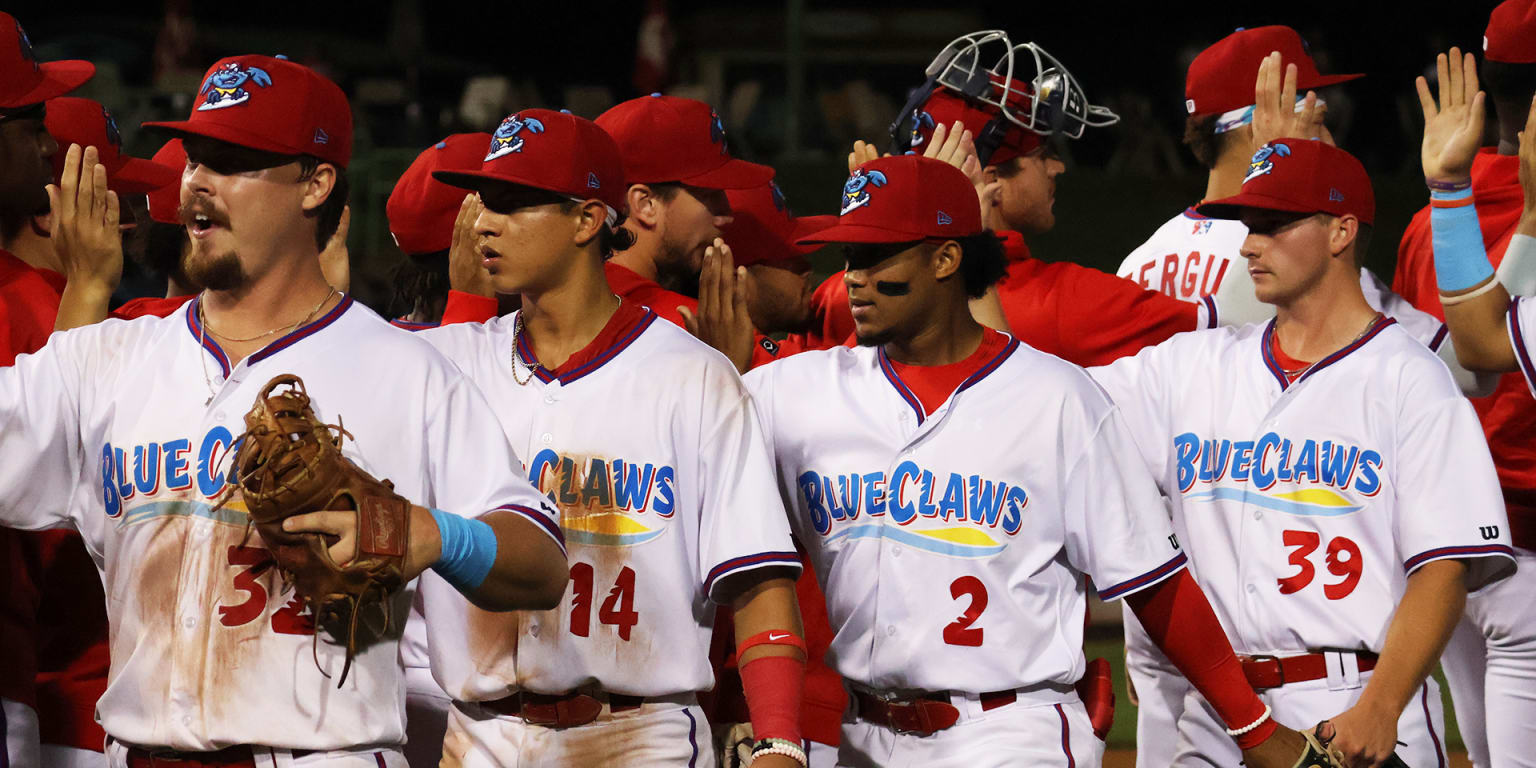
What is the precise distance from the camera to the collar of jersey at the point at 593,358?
374 cm

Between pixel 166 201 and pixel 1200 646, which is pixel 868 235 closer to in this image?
pixel 1200 646

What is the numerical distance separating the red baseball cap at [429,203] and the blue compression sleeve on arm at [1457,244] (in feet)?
8.21

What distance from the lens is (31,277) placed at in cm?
388

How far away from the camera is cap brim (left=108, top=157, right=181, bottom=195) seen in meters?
4.49

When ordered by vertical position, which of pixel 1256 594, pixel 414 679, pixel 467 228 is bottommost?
pixel 414 679

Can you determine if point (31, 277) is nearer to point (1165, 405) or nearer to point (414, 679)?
point (414, 679)

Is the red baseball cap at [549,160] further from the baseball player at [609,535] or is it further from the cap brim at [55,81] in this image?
the cap brim at [55,81]

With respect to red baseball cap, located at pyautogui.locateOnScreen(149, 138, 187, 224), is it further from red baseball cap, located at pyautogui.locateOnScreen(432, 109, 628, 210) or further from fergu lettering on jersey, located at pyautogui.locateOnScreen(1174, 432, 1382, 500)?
fergu lettering on jersey, located at pyautogui.locateOnScreen(1174, 432, 1382, 500)

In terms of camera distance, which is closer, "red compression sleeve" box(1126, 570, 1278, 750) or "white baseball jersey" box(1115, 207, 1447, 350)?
"red compression sleeve" box(1126, 570, 1278, 750)

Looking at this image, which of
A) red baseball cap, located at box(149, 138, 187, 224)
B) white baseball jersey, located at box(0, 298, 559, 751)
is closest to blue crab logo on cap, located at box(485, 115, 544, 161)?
white baseball jersey, located at box(0, 298, 559, 751)

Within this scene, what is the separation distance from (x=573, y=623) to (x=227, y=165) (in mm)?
1138

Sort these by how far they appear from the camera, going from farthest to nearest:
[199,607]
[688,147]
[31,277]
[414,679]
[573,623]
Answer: [688,147] < [414,679] < [31,277] < [573,623] < [199,607]

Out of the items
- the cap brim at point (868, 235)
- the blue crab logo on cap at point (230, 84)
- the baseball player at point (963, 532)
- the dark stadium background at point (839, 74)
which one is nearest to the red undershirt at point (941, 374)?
the baseball player at point (963, 532)

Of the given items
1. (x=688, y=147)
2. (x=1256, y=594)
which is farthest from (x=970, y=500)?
(x=688, y=147)
